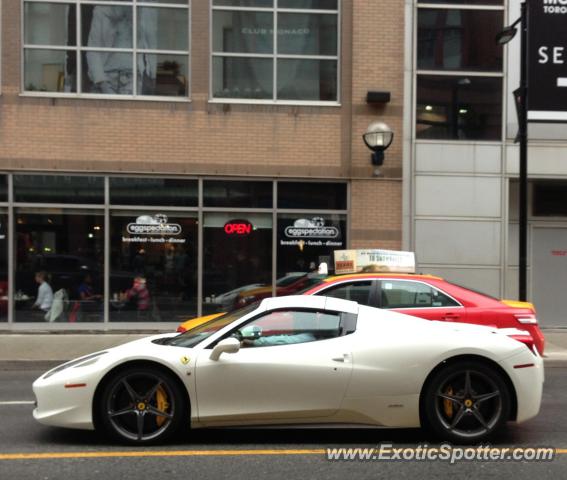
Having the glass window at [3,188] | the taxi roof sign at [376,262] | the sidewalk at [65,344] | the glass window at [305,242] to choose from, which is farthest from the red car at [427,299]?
the glass window at [3,188]

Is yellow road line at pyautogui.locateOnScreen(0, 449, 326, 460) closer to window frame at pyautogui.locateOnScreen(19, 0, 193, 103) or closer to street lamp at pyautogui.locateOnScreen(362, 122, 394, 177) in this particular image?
street lamp at pyautogui.locateOnScreen(362, 122, 394, 177)

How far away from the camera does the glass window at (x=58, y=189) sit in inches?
499

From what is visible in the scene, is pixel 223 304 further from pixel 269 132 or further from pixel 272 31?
pixel 272 31

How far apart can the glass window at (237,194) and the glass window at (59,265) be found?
2.27 m

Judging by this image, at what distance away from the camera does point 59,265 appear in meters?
12.8

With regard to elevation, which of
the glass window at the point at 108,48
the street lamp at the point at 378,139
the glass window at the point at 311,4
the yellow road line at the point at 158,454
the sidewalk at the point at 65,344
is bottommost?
the sidewalk at the point at 65,344

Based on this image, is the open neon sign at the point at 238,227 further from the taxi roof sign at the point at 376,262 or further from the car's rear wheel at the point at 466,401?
the car's rear wheel at the point at 466,401

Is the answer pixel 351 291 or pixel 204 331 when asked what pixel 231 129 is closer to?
pixel 351 291

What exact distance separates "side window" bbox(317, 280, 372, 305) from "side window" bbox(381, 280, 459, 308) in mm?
215

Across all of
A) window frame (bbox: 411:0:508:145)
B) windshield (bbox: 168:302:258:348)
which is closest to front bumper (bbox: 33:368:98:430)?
windshield (bbox: 168:302:258:348)

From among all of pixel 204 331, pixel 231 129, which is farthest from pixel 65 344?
pixel 204 331

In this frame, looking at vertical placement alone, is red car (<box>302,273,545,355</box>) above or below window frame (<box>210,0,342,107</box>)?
below

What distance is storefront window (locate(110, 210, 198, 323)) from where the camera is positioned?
42.1 ft

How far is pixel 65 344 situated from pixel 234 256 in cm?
377
